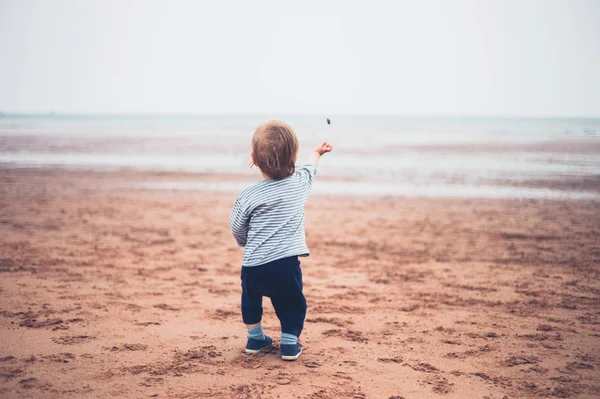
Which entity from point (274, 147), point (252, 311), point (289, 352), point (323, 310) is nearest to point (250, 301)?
point (252, 311)

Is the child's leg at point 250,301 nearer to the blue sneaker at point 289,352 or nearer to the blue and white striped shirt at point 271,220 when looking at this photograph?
the blue and white striped shirt at point 271,220

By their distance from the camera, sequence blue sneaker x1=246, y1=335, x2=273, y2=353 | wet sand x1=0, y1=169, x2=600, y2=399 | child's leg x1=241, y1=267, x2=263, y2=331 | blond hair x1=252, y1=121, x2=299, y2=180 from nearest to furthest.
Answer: wet sand x1=0, y1=169, x2=600, y2=399
blond hair x1=252, y1=121, x2=299, y2=180
child's leg x1=241, y1=267, x2=263, y2=331
blue sneaker x1=246, y1=335, x2=273, y2=353

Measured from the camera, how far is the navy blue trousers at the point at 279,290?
336 centimetres

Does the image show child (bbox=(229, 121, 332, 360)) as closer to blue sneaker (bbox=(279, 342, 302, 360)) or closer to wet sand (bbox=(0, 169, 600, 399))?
blue sneaker (bbox=(279, 342, 302, 360))

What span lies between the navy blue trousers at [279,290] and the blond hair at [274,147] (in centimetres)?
57

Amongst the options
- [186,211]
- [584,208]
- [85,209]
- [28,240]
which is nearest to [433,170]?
[584,208]

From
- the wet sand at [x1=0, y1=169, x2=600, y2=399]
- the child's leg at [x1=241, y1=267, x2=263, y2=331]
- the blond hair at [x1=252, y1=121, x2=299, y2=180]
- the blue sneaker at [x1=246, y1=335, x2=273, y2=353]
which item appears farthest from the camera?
the blue sneaker at [x1=246, y1=335, x2=273, y2=353]

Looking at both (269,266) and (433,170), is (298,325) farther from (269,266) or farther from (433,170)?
(433,170)

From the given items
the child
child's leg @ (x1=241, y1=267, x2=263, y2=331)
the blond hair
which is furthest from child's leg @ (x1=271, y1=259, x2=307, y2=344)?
the blond hair

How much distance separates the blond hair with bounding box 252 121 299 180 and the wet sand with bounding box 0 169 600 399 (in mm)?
1213

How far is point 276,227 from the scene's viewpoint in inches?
133

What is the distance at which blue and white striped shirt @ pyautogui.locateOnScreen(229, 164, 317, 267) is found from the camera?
3.36 m

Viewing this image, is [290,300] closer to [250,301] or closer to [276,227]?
[250,301]

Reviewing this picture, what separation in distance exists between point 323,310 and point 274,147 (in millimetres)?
1743
